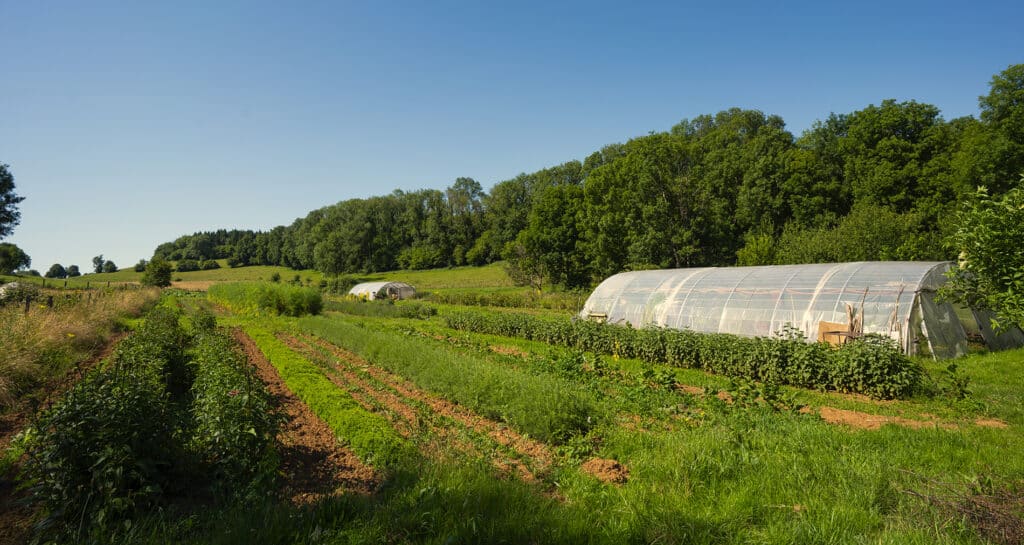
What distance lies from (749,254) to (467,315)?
2268 cm

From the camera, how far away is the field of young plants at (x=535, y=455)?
13.0 feet

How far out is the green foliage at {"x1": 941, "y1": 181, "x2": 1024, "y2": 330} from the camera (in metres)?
6.19

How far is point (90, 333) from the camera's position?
53.2 feet

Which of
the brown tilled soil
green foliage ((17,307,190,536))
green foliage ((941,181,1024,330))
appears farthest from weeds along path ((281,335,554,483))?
green foliage ((941,181,1024,330))

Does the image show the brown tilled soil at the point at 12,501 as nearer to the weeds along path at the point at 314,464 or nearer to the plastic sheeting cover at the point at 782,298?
the weeds along path at the point at 314,464

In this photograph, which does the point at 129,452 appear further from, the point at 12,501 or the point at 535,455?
the point at 535,455

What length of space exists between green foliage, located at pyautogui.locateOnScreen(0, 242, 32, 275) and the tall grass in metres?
70.8

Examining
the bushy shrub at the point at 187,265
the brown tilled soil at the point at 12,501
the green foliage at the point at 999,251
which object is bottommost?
the brown tilled soil at the point at 12,501

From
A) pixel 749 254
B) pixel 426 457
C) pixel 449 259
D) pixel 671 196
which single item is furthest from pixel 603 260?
pixel 449 259

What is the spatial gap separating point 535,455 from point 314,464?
3336mm

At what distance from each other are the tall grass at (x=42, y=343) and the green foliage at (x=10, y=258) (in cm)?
7083

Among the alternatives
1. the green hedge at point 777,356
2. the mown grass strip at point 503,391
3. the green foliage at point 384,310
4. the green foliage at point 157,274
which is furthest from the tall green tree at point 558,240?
the green foliage at point 157,274

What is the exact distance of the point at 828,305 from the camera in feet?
48.2

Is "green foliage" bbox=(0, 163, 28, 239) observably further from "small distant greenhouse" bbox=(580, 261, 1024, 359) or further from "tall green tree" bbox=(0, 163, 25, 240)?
"small distant greenhouse" bbox=(580, 261, 1024, 359)
